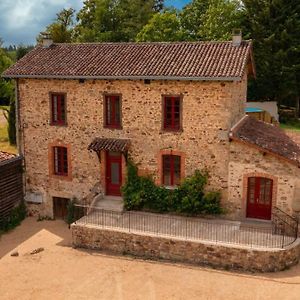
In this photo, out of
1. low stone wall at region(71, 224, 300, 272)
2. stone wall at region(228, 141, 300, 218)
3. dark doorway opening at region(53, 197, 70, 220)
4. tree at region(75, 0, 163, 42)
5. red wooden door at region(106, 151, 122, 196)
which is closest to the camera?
low stone wall at region(71, 224, 300, 272)

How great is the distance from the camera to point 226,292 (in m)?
15.6

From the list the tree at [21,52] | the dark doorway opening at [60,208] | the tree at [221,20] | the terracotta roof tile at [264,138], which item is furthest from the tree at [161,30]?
the tree at [21,52]

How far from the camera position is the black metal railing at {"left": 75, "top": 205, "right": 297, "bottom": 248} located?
1798 cm

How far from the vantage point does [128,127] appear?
21266 millimetres

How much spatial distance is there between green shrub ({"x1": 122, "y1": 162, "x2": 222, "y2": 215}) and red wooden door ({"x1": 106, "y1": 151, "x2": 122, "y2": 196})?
84 centimetres

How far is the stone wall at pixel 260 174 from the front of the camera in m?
19.0

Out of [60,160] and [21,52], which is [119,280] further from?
[21,52]

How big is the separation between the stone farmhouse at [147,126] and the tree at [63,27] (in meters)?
27.5

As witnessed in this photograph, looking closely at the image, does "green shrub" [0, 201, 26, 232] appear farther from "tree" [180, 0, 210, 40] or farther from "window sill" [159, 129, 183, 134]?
"tree" [180, 0, 210, 40]

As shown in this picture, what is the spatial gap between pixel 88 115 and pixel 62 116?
5.52ft

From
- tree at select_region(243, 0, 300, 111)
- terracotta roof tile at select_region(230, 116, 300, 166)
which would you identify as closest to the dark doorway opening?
terracotta roof tile at select_region(230, 116, 300, 166)

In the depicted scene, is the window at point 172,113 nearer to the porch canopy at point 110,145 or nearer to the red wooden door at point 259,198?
the porch canopy at point 110,145

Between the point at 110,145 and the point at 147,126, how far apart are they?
2.05 meters

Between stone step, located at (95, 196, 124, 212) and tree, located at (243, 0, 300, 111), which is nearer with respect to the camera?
stone step, located at (95, 196, 124, 212)
